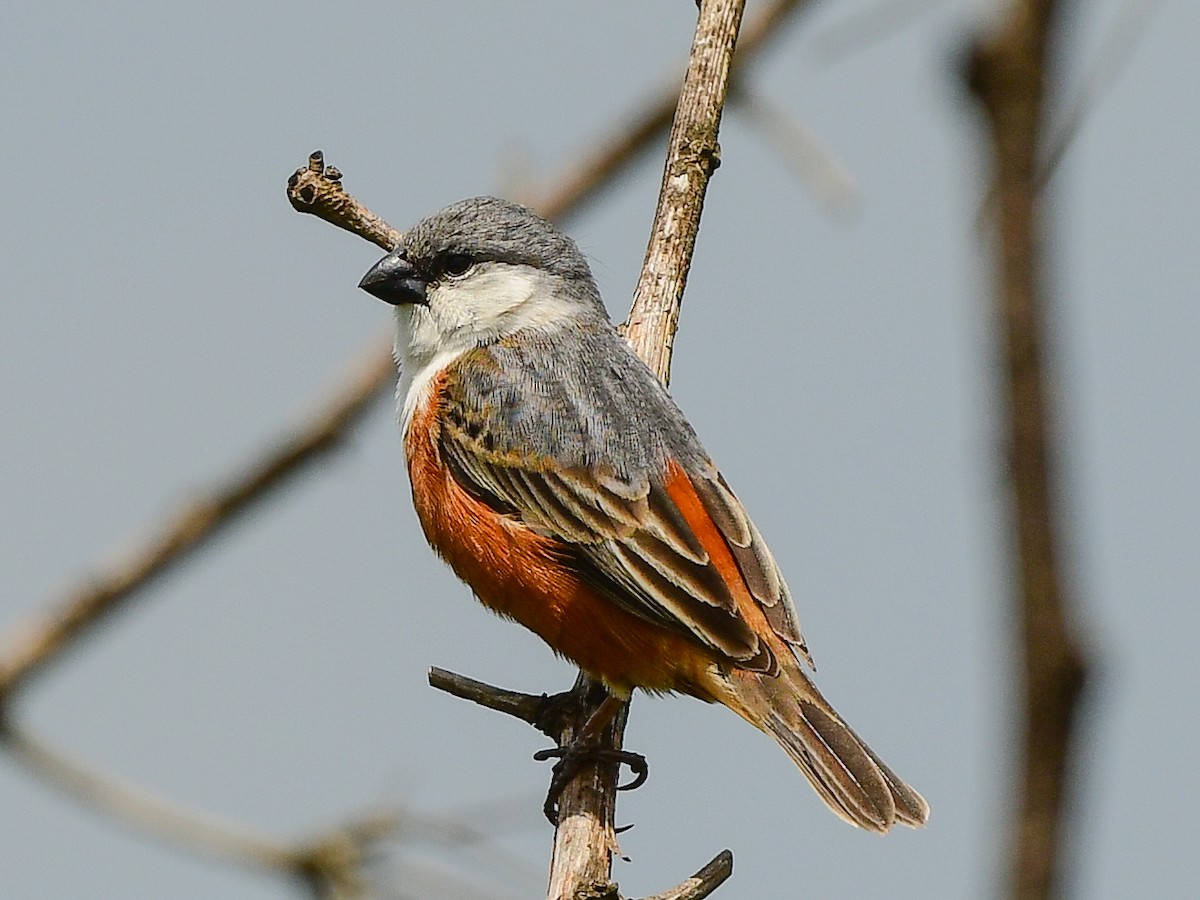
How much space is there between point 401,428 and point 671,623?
1.83 m

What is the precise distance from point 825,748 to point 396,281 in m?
2.85

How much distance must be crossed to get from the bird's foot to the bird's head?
6.45ft

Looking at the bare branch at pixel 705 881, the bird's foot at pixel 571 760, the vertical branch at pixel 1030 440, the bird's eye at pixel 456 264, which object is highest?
the bird's eye at pixel 456 264

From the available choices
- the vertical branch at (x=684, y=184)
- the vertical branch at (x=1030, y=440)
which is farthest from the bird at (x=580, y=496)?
the vertical branch at (x=1030, y=440)

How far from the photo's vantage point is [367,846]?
248 inches

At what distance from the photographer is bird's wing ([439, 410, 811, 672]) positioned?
552 cm

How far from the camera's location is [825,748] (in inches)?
211

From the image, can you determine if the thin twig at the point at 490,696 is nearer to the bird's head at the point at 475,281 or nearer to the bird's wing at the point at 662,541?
the bird's wing at the point at 662,541

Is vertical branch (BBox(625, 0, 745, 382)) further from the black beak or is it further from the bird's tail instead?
the bird's tail

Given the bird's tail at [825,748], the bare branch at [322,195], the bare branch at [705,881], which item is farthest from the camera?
the bare branch at [322,195]

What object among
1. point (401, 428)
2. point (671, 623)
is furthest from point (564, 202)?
point (671, 623)

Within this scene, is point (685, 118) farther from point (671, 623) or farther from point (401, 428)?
point (671, 623)

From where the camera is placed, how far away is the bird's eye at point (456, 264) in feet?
22.2

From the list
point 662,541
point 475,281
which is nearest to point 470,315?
point 475,281
